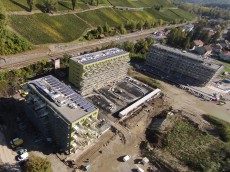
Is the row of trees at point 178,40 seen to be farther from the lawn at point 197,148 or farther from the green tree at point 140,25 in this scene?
the lawn at point 197,148

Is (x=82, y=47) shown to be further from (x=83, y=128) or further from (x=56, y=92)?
(x=83, y=128)

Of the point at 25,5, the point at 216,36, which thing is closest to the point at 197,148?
the point at 25,5

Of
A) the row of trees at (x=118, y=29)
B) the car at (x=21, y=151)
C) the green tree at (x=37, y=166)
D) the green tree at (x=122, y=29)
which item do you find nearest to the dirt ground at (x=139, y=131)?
the green tree at (x=37, y=166)

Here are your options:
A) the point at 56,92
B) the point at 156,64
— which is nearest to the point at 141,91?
the point at 156,64

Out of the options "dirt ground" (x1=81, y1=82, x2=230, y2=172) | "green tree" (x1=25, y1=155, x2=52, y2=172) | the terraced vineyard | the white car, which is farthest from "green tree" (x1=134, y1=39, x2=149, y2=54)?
"green tree" (x1=25, y1=155, x2=52, y2=172)

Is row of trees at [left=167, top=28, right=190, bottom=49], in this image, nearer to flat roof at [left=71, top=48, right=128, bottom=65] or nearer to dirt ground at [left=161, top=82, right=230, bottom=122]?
dirt ground at [left=161, top=82, right=230, bottom=122]

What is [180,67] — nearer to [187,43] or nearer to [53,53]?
[187,43]
